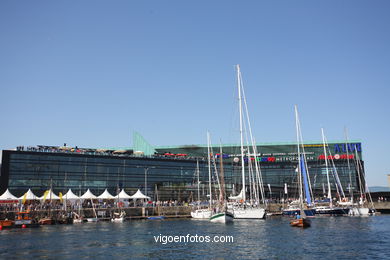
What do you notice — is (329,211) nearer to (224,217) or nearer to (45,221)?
(224,217)

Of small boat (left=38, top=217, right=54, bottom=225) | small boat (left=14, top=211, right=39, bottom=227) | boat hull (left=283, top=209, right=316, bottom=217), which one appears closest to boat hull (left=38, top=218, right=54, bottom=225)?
small boat (left=38, top=217, right=54, bottom=225)

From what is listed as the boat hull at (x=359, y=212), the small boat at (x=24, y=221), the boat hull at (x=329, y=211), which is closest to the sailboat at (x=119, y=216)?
the small boat at (x=24, y=221)

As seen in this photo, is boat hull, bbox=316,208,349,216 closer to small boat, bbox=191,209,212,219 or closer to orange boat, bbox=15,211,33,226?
small boat, bbox=191,209,212,219

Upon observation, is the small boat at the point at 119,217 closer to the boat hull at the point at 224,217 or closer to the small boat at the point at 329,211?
the boat hull at the point at 224,217

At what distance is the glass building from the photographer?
10162 cm

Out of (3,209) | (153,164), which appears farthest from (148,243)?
(153,164)

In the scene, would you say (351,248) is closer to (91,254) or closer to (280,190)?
(91,254)

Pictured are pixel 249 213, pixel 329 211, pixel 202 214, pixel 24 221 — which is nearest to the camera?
pixel 24 221

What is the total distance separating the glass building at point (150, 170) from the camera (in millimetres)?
101625

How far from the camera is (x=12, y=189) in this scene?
9869 cm

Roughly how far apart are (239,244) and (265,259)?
8270 mm

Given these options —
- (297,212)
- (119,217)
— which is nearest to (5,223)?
(119,217)

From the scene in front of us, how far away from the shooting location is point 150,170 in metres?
122

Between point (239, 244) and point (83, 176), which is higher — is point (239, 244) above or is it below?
below
